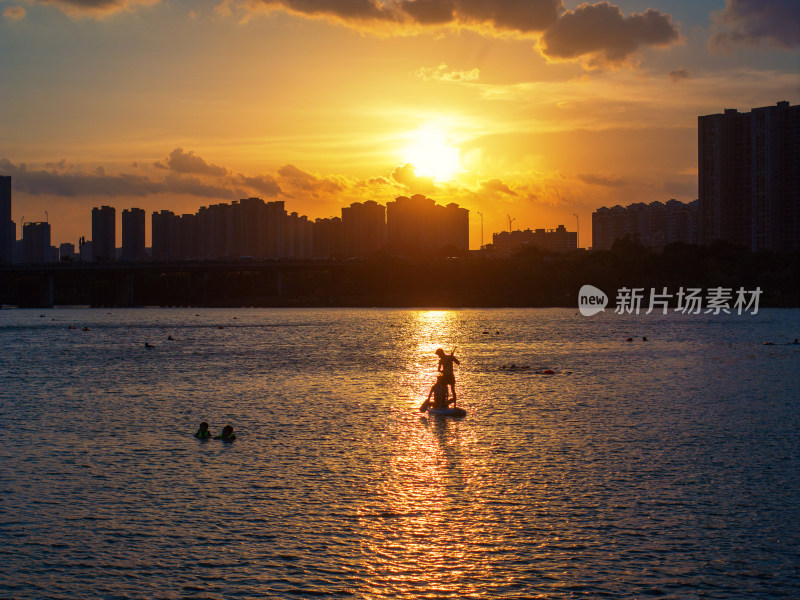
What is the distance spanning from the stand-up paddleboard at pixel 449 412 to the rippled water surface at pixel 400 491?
24.5 inches

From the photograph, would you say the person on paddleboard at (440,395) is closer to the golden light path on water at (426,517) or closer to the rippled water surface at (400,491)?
the rippled water surface at (400,491)

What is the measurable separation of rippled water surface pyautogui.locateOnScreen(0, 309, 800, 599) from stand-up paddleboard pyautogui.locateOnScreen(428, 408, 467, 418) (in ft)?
2.04

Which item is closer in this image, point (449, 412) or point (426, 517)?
point (426, 517)

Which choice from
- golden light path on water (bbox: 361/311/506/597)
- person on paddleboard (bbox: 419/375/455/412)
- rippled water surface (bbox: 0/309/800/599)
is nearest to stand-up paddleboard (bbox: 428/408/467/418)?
person on paddleboard (bbox: 419/375/455/412)

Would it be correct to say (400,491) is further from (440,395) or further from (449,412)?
(440,395)

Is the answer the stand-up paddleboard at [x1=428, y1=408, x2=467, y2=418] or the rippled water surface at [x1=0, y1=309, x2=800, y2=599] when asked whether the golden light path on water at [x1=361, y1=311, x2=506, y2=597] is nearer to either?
the rippled water surface at [x1=0, y1=309, x2=800, y2=599]

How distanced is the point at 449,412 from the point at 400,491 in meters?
13.0

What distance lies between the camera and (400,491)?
70.4 feet

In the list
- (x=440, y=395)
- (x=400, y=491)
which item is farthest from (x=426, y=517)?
(x=440, y=395)

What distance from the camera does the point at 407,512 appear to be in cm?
1939

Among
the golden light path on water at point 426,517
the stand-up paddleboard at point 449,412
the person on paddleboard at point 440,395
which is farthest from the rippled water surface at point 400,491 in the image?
the person on paddleboard at point 440,395

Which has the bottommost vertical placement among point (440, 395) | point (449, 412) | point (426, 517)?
point (426, 517)

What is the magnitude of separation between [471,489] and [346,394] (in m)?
21.8

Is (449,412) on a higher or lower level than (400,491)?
higher
